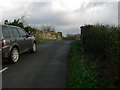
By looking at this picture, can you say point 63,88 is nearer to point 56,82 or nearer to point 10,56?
point 56,82

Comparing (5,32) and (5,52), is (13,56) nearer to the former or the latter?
(5,52)

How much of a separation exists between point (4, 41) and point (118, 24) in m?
5.67

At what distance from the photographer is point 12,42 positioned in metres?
7.77

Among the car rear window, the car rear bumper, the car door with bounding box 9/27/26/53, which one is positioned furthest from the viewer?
the car door with bounding box 9/27/26/53

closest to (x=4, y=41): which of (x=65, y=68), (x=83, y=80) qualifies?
(x=65, y=68)

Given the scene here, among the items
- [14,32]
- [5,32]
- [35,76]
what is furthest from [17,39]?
[35,76]

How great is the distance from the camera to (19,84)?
5.19 meters

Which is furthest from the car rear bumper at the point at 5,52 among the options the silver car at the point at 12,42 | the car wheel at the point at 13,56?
the car wheel at the point at 13,56

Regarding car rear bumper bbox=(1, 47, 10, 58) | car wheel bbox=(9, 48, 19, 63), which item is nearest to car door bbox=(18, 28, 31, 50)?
car wheel bbox=(9, 48, 19, 63)

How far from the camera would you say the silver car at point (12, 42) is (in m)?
7.27

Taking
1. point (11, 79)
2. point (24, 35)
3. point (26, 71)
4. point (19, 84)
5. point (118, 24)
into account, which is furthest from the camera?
point (24, 35)

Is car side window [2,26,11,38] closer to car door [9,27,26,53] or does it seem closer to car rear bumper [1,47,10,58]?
car door [9,27,26,53]

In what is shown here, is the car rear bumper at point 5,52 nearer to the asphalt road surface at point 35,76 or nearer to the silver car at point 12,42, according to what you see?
the silver car at point 12,42

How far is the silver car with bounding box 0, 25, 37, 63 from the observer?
7.27 metres
